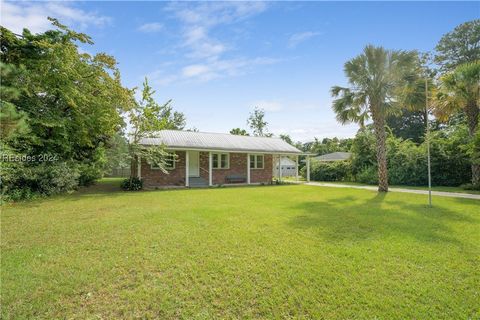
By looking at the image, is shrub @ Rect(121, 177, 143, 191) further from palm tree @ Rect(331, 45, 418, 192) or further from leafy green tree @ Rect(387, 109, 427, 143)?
leafy green tree @ Rect(387, 109, 427, 143)

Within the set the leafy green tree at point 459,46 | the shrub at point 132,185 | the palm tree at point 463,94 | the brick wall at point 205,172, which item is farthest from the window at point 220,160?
the leafy green tree at point 459,46

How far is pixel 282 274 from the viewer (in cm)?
364

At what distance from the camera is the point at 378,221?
6.84 metres

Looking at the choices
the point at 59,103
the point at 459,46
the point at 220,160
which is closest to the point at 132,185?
the point at 59,103

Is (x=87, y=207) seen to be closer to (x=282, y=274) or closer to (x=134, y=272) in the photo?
(x=134, y=272)

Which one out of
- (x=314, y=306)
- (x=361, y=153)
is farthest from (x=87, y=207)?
(x=361, y=153)

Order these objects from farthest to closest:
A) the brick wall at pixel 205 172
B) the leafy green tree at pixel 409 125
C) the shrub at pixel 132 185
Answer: the leafy green tree at pixel 409 125, the brick wall at pixel 205 172, the shrub at pixel 132 185

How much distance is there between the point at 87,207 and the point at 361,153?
2122 centimetres

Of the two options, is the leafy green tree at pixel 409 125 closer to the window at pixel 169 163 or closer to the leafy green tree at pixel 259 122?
the leafy green tree at pixel 259 122

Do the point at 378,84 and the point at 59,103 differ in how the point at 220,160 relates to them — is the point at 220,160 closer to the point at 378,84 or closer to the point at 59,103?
the point at 59,103

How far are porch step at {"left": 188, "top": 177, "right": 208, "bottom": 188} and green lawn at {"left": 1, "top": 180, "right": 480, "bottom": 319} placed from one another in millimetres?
10243

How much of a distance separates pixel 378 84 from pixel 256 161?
10737 mm

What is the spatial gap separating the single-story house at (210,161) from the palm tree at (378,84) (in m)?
7.76

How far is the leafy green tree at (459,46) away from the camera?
2755 cm
